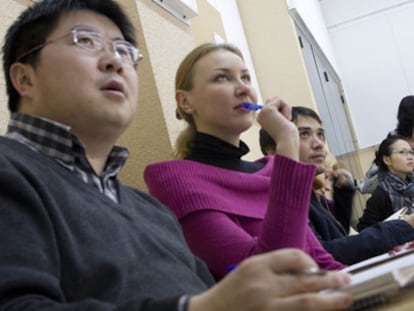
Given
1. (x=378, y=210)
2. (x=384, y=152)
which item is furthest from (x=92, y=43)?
(x=384, y=152)

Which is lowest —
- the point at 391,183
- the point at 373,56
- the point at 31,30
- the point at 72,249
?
the point at 391,183

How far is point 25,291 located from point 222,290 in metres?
0.24

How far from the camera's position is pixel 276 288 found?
15.8 inches

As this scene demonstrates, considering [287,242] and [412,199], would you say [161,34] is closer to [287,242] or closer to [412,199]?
[287,242]

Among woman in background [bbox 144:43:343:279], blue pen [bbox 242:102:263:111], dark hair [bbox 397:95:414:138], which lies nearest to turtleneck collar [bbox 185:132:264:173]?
woman in background [bbox 144:43:343:279]

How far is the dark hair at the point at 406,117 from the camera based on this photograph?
2893 mm

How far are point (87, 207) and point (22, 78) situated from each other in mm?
331

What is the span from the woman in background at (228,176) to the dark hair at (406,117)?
182 cm

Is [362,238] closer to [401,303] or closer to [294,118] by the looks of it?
[294,118]

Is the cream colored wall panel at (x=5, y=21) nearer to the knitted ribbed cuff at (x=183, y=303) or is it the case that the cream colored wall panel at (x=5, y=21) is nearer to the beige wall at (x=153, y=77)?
the beige wall at (x=153, y=77)

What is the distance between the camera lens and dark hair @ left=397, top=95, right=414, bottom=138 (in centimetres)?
289

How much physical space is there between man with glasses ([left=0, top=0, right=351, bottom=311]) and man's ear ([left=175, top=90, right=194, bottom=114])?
33cm

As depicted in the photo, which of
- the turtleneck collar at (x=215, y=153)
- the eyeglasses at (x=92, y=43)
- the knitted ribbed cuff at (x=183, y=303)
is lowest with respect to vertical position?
the knitted ribbed cuff at (x=183, y=303)

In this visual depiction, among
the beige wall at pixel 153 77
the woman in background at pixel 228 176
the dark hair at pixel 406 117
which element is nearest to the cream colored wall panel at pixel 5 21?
the beige wall at pixel 153 77
